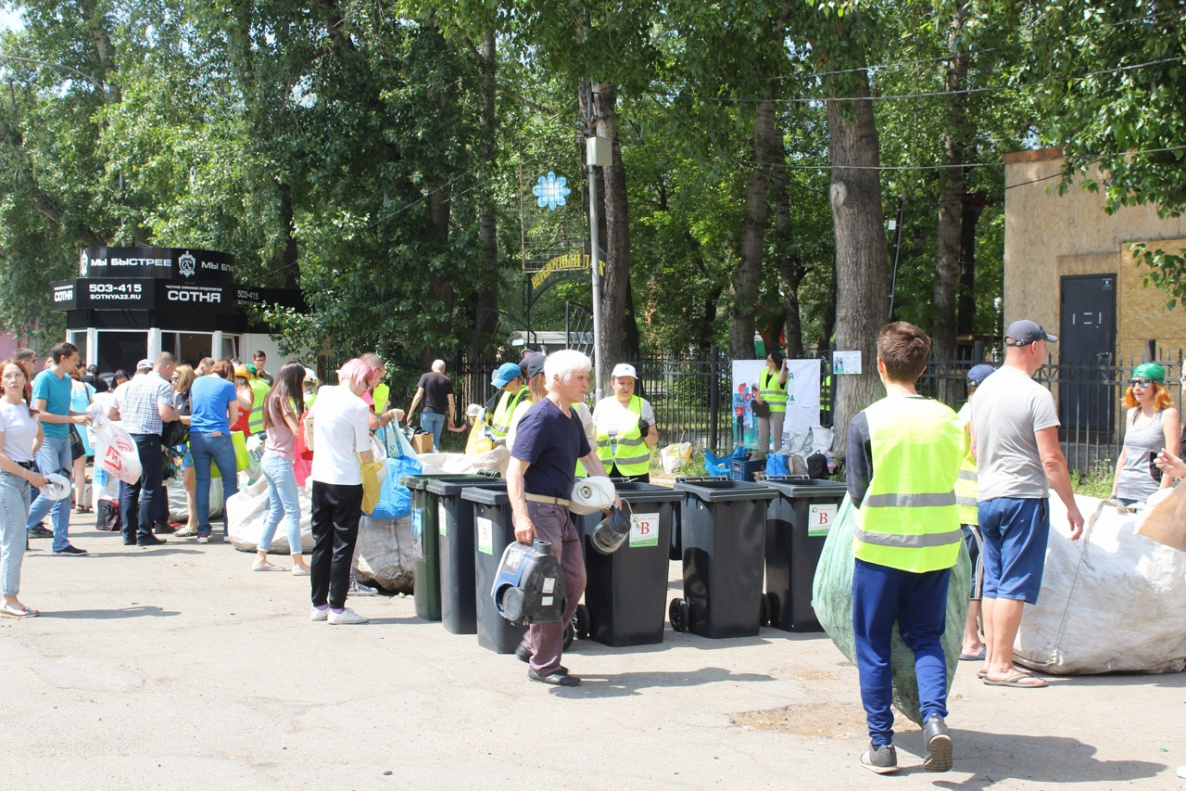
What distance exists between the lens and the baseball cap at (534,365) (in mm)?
7320

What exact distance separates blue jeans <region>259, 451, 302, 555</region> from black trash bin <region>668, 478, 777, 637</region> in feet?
11.8

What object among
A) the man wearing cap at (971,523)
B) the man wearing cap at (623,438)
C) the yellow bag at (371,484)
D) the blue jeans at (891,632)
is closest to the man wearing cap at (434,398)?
the man wearing cap at (623,438)

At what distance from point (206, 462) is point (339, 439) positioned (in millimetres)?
4159

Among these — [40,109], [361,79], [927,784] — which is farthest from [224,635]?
[40,109]

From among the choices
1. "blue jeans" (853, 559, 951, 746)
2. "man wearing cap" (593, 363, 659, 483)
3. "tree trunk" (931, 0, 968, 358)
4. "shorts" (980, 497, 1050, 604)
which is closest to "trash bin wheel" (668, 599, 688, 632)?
"man wearing cap" (593, 363, 659, 483)

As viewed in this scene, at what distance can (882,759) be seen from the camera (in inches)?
176

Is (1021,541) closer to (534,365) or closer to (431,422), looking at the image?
(534,365)

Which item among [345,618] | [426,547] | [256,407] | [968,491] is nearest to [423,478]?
Answer: [426,547]

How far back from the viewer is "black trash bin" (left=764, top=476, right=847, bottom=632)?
7055 millimetres

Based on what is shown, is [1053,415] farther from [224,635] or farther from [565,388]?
[224,635]

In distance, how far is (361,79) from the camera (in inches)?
813

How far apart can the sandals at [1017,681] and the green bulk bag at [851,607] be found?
4.29ft

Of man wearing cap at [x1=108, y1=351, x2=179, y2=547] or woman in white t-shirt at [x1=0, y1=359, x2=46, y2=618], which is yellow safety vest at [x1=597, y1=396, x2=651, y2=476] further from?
man wearing cap at [x1=108, y1=351, x2=179, y2=547]

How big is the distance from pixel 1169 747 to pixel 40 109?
110ft
